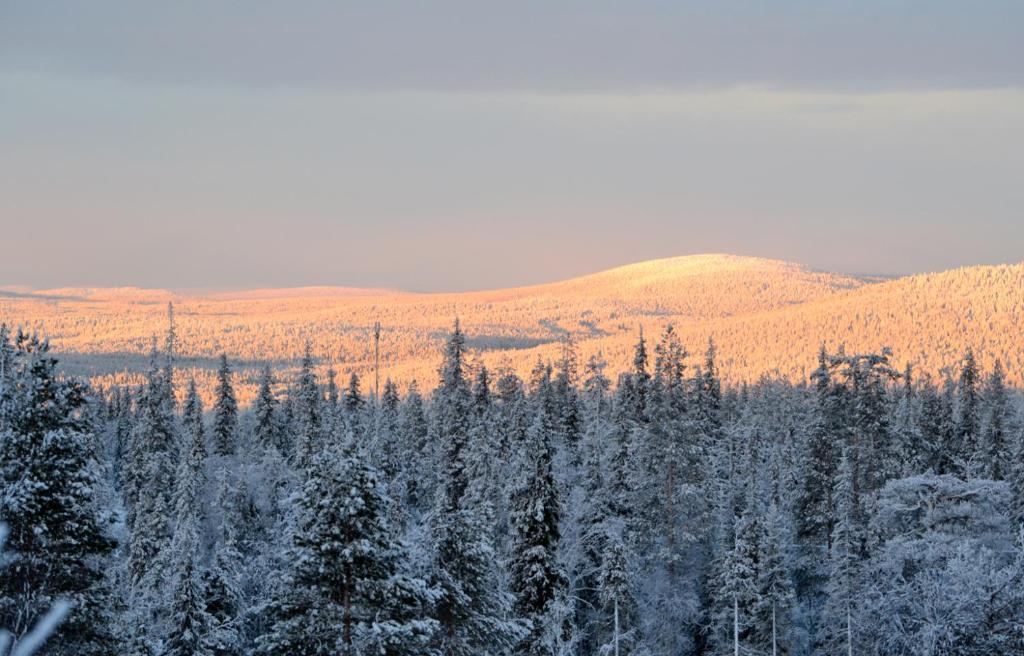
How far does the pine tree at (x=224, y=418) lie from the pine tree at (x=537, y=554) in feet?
150

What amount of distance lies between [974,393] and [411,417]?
1837 inches

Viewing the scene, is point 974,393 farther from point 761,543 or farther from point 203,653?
point 203,653

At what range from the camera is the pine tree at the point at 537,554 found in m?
35.5

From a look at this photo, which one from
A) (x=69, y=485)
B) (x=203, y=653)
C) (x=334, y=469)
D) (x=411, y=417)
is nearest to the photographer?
(x=69, y=485)

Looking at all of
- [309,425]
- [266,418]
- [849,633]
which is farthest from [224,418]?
[849,633]

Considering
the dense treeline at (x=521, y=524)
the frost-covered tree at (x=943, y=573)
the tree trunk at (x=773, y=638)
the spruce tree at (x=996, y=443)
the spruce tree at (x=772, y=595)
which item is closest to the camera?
the dense treeline at (x=521, y=524)

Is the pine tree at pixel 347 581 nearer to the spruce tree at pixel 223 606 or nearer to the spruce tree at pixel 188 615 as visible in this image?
the spruce tree at pixel 188 615

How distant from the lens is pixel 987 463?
68.7 metres

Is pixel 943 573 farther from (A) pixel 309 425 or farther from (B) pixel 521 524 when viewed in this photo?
(A) pixel 309 425

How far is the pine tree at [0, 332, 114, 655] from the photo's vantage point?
19578mm

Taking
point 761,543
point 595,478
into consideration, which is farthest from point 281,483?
point 761,543

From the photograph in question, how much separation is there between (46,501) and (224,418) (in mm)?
58852

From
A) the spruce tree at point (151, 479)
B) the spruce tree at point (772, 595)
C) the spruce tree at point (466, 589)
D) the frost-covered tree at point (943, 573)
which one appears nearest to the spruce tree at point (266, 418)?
the spruce tree at point (151, 479)

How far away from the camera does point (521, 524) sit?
35.9 metres
